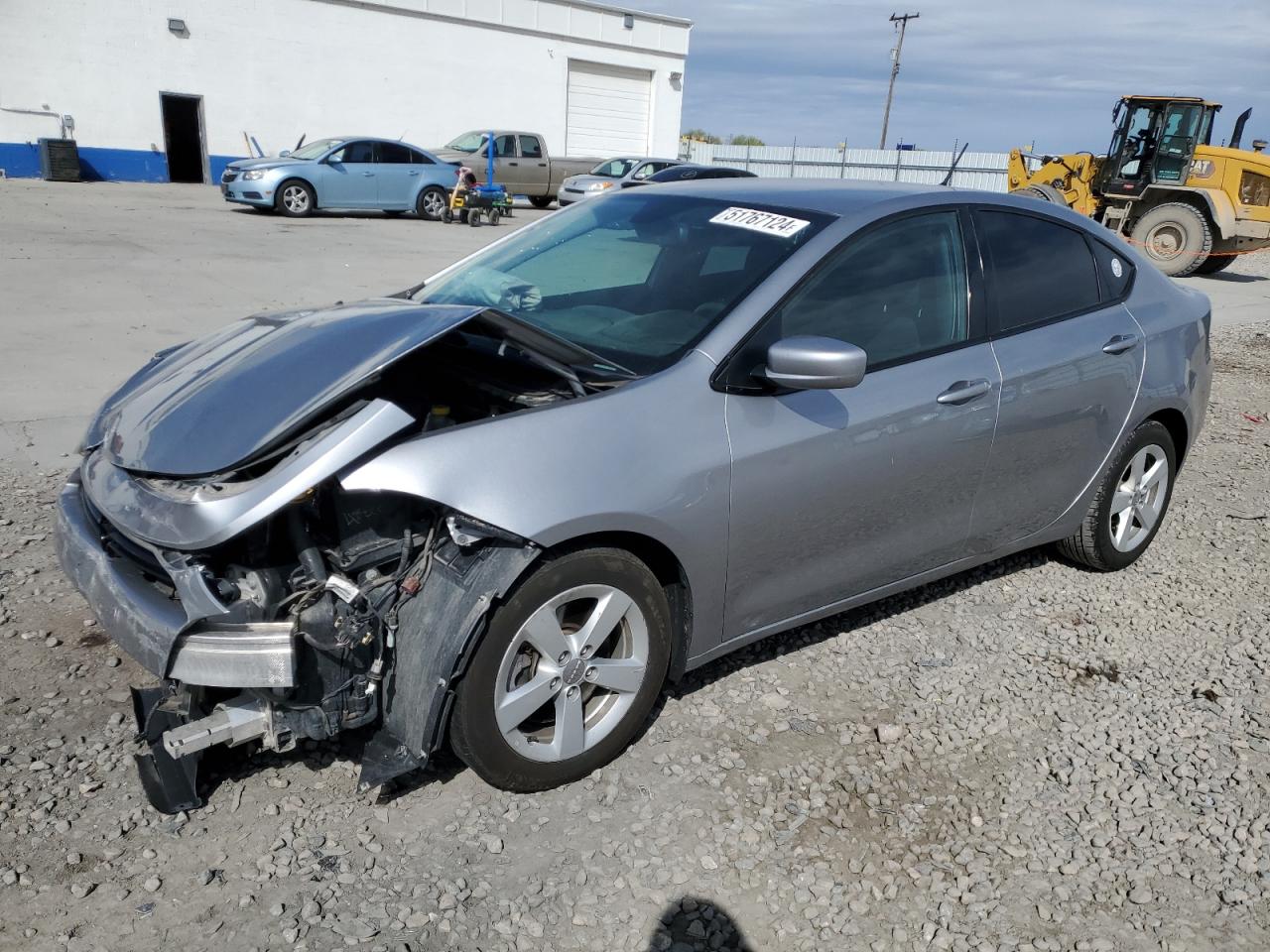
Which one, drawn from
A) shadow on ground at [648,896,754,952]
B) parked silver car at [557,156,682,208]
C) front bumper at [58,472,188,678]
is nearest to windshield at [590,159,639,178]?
parked silver car at [557,156,682,208]

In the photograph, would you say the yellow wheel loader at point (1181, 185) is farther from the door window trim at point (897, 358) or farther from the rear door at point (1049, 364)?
the door window trim at point (897, 358)

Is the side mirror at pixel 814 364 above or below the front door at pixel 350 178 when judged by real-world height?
above

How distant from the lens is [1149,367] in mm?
4312

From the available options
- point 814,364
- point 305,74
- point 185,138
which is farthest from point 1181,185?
point 185,138

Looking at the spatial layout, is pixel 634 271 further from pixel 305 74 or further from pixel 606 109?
pixel 606 109

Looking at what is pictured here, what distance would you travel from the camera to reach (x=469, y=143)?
2508 cm

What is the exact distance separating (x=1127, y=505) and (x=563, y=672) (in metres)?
3.01

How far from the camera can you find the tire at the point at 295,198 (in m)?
19.3

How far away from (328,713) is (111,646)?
137 cm

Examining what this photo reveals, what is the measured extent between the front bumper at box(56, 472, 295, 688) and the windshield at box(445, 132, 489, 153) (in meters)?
23.7

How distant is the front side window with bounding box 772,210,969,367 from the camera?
3.32 meters

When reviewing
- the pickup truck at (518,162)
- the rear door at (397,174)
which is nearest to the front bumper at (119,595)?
the rear door at (397,174)

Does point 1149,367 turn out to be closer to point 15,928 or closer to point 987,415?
point 987,415

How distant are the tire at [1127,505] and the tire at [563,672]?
2394 millimetres
